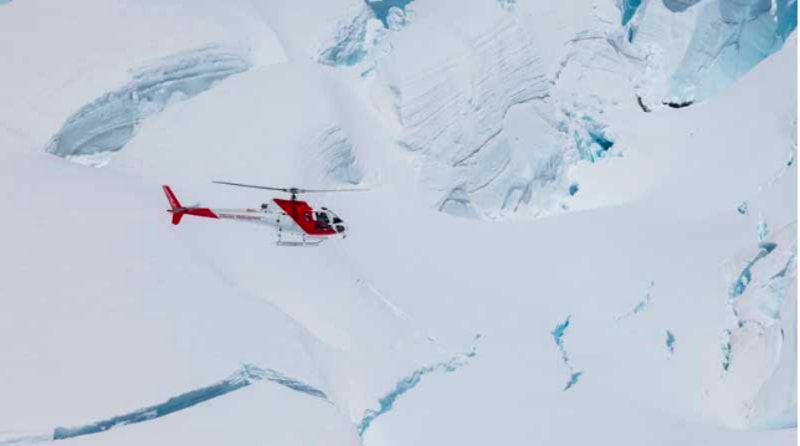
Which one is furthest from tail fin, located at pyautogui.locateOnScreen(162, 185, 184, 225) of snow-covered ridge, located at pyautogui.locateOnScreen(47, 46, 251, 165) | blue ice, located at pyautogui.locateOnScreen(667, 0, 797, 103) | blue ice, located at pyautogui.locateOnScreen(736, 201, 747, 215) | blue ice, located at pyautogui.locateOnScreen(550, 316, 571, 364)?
blue ice, located at pyautogui.locateOnScreen(667, 0, 797, 103)

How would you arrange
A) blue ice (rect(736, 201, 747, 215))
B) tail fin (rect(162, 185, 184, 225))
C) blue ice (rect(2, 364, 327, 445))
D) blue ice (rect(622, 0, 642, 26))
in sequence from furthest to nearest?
blue ice (rect(622, 0, 642, 26)) < blue ice (rect(736, 201, 747, 215)) < tail fin (rect(162, 185, 184, 225)) < blue ice (rect(2, 364, 327, 445))

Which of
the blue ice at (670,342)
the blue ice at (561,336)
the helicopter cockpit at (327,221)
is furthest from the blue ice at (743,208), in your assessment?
the helicopter cockpit at (327,221)

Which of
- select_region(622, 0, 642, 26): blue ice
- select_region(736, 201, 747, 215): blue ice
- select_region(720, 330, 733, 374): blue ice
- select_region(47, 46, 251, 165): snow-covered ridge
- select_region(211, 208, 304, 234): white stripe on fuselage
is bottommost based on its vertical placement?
select_region(720, 330, 733, 374): blue ice

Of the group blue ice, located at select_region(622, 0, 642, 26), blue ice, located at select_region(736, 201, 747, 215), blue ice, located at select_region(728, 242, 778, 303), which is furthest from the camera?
blue ice, located at select_region(622, 0, 642, 26)

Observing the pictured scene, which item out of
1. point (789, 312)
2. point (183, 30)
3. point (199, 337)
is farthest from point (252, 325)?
point (789, 312)

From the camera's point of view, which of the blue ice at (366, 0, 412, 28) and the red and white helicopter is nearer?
the red and white helicopter

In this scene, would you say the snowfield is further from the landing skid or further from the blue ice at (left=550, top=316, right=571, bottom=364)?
the landing skid

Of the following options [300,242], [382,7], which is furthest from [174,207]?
[382,7]

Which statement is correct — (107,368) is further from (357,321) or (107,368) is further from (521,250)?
(521,250)

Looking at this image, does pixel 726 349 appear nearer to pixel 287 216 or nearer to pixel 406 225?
pixel 406 225
